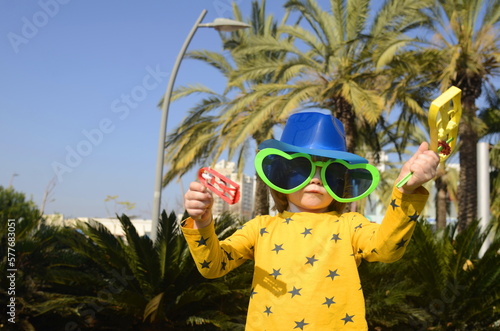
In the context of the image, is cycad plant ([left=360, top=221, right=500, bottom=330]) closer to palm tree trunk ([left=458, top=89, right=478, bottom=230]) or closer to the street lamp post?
the street lamp post

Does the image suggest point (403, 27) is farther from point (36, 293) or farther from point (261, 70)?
point (36, 293)

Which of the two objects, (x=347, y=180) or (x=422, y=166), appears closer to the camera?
(x=422, y=166)

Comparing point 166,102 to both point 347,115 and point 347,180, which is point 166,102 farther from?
point 347,180

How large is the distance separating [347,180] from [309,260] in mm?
444

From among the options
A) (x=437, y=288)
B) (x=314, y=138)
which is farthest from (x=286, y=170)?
(x=437, y=288)

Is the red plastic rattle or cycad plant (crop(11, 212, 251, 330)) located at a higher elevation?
the red plastic rattle

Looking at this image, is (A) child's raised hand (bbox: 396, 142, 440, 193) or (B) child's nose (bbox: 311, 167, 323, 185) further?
(B) child's nose (bbox: 311, 167, 323, 185)

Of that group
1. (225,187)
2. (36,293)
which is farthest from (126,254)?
(225,187)

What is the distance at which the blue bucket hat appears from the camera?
2.51 metres

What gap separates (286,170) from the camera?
2518 mm

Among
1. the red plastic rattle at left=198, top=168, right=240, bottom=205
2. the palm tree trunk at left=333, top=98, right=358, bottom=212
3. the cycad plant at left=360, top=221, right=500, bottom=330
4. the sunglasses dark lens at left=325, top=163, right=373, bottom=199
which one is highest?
the palm tree trunk at left=333, top=98, right=358, bottom=212

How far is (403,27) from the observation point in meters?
12.3

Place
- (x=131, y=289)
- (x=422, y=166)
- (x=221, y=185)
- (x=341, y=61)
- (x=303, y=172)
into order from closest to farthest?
1. (x=422, y=166)
2. (x=221, y=185)
3. (x=303, y=172)
4. (x=131, y=289)
5. (x=341, y=61)

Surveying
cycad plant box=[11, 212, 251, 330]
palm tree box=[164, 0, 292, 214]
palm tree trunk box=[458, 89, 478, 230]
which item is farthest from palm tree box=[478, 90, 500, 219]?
cycad plant box=[11, 212, 251, 330]
